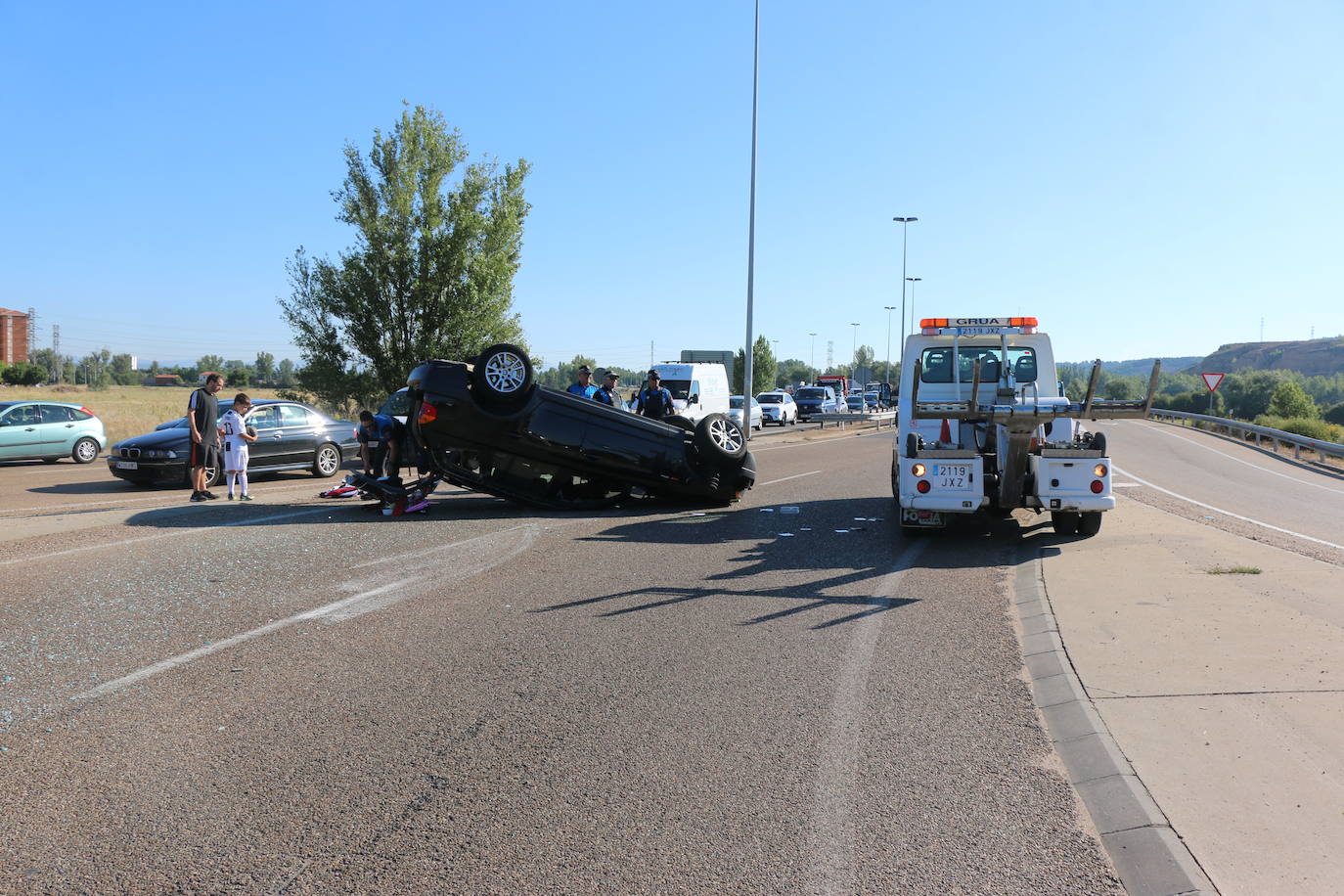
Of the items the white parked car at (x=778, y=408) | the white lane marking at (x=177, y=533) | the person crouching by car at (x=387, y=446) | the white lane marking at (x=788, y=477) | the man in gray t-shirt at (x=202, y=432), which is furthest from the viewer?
the white parked car at (x=778, y=408)

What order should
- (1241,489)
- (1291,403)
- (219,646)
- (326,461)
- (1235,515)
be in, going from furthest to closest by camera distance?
(1291,403)
(1241,489)
(326,461)
(1235,515)
(219,646)

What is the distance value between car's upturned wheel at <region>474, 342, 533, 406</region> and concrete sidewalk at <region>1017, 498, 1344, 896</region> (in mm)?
6341

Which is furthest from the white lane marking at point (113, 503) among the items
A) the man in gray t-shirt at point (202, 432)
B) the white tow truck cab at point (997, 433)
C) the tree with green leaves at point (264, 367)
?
the tree with green leaves at point (264, 367)

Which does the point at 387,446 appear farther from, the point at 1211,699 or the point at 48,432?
the point at 48,432

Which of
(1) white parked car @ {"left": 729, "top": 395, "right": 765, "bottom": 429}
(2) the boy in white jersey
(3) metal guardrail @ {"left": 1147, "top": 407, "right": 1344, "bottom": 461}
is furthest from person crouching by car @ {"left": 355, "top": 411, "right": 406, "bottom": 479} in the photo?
(1) white parked car @ {"left": 729, "top": 395, "right": 765, "bottom": 429}

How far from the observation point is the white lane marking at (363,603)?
19.1 ft

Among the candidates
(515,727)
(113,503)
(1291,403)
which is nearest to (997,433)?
(515,727)

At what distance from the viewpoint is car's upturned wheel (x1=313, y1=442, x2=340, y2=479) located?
18.8 meters

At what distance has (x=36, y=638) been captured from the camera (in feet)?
21.4

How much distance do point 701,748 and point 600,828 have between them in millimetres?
979

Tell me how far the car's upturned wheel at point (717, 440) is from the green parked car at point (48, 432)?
16.1 meters

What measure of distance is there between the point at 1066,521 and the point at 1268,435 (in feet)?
86.6

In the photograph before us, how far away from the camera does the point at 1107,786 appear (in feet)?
14.3

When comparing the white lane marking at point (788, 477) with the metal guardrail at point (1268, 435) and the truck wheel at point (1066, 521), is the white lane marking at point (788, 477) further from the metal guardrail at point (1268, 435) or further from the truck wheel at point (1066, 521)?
the metal guardrail at point (1268, 435)
